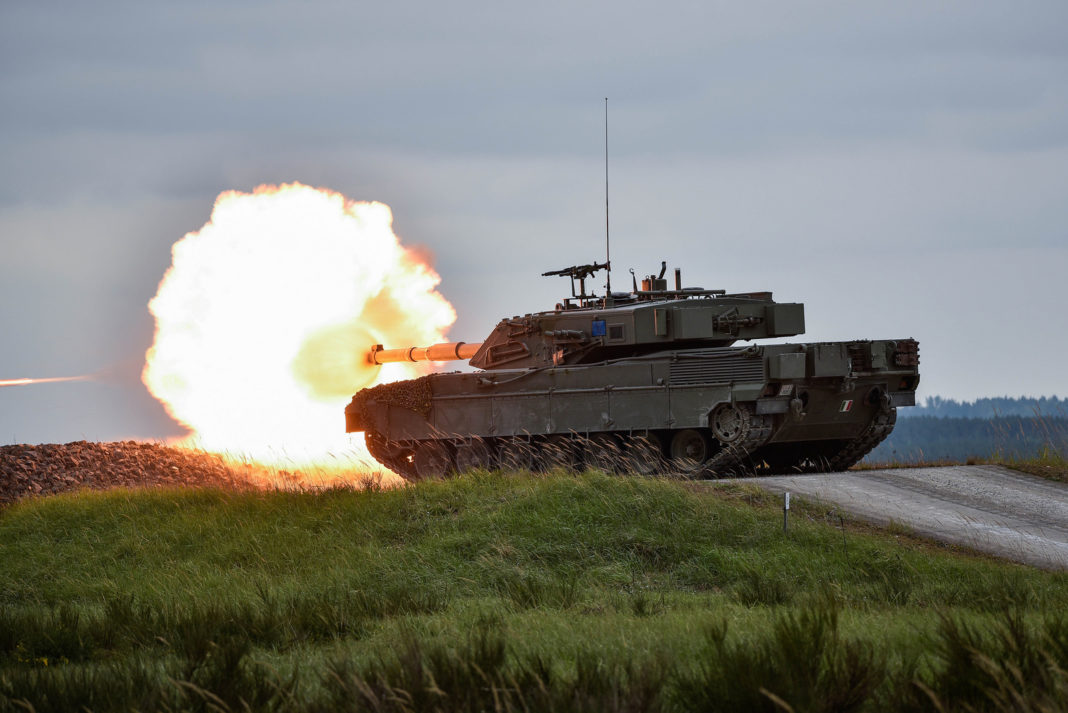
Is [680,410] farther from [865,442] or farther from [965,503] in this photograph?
[965,503]

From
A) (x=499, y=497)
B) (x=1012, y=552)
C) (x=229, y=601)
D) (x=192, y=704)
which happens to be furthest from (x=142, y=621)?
(x=1012, y=552)

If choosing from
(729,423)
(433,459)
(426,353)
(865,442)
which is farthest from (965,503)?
(426,353)

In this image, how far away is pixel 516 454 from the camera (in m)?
18.9

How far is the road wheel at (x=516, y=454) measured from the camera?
61.0 ft

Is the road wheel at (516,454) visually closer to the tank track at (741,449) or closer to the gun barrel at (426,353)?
the gun barrel at (426,353)

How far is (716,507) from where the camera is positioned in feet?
43.6

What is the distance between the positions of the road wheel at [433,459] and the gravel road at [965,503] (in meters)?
6.03

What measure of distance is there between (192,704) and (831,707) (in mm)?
3165

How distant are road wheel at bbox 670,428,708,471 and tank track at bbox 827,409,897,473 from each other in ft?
8.21

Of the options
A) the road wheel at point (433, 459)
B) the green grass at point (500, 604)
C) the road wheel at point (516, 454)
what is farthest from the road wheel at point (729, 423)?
the road wheel at point (433, 459)

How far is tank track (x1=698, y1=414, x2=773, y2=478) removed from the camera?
55.0ft

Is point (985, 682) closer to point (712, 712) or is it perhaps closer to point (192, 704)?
point (712, 712)

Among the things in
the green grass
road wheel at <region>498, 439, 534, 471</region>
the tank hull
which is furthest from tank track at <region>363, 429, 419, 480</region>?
the green grass

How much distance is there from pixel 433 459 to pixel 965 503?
8512mm
